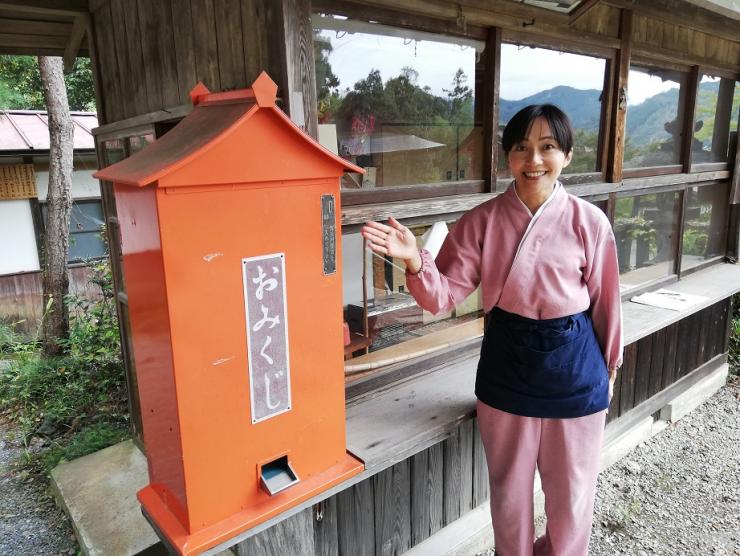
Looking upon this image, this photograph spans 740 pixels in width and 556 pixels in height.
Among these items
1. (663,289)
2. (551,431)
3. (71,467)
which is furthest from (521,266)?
(71,467)

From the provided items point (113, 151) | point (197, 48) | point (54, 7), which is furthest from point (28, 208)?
point (197, 48)

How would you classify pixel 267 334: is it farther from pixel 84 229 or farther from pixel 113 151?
pixel 84 229

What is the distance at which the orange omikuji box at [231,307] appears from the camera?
55.2 inches

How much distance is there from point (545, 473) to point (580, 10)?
2.57m

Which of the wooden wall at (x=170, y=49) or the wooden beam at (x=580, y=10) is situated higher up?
the wooden beam at (x=580, y=10)

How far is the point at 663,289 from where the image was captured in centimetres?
448

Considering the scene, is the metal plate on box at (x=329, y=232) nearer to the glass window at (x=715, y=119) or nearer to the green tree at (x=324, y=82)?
the green tree at (x=324, y=82)

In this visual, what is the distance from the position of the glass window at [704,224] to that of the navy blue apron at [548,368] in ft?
10.8

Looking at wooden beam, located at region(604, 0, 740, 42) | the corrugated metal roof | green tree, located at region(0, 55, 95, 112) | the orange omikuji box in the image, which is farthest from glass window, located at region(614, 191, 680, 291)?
green tree, located at region(0, 55, 95, 112)

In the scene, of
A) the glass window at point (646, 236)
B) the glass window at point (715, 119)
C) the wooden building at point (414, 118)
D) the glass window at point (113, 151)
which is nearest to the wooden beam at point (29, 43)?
the wooden building at point (414, 118)

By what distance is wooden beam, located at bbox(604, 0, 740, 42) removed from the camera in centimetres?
361

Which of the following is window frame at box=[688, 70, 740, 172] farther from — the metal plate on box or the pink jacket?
the metal plate on box

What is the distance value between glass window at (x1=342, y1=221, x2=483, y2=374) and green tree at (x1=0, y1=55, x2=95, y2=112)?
968 centimetres

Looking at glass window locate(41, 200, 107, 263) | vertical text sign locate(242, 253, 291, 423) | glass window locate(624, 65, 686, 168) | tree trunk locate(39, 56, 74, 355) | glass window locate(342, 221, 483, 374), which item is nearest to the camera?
vertical text sign locate(242, 253, 291, 423)
